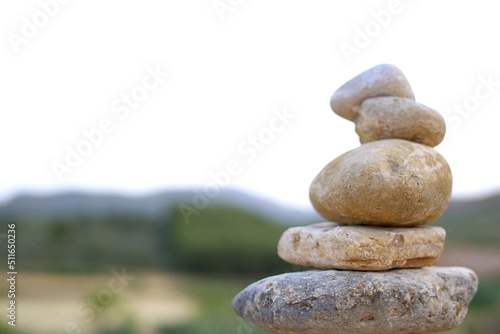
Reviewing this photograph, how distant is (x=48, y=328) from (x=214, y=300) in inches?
137

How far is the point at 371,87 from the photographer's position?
5.40 meters

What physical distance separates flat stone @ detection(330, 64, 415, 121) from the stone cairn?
0.53ft

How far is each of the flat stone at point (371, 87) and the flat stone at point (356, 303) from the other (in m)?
1.86

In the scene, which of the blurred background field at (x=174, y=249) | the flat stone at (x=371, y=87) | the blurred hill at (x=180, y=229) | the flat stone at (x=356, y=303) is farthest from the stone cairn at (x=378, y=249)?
the blurred hill at (x=180, y=229)

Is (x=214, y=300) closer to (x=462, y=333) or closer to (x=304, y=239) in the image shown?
(x=462, y=333)

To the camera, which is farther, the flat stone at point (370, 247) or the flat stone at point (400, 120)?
the flat stone at point (400, 120)

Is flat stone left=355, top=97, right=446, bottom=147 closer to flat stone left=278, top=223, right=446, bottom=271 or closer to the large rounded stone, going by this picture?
the large rounded stone

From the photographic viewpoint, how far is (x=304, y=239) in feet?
16.9

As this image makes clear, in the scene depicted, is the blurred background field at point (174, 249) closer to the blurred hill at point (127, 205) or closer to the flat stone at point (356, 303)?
the blurred hill at point (127, 205)

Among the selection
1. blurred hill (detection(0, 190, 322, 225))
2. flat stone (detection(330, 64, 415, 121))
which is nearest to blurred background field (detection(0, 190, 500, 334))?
blurred hill (detection(0, 190, 322, 225))

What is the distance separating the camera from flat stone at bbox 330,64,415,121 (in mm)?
5391

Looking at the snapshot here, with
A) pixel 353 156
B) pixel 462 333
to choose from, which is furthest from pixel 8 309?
pixel 462 333

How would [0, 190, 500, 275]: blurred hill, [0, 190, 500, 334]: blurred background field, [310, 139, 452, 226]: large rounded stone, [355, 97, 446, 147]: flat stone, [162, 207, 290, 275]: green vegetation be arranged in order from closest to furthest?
[310, 139, 452, 226]: large rounded stone → [355, 97, 446, 147]: flat stone → [0, 190, 500, 334]: blurred background field → [0, 190, 500, 275]: blurred hill → [162, 207, 290, 275]: green vegetation

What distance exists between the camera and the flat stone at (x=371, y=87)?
5391 millimetres
